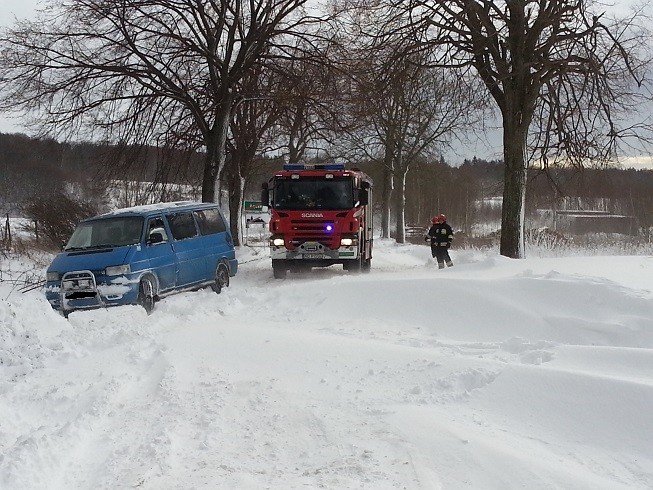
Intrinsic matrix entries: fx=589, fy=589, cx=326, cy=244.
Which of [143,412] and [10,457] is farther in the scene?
[143,412]

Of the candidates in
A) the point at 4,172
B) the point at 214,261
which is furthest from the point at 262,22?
the point at 4,172

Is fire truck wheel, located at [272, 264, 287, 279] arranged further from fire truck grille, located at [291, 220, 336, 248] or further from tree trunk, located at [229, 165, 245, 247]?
tree trunk, located at [229, 165, 245, 247]

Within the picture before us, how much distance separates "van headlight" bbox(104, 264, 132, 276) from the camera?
1027 centimetres

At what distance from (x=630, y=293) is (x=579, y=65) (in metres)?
8.27

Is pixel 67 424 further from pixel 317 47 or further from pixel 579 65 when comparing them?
pixel 317 47

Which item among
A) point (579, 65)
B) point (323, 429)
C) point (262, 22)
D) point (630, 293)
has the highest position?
point (262, 22)

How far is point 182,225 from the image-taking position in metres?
12.8

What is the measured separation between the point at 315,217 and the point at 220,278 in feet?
10.4

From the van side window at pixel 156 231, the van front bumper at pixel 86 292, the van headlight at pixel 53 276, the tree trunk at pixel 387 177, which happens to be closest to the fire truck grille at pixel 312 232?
the van side window at pixel 156 231

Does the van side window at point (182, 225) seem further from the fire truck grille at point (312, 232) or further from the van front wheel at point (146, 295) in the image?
the fire truck grille at point (312, 232)

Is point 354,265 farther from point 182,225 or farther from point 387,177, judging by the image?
point 387,177

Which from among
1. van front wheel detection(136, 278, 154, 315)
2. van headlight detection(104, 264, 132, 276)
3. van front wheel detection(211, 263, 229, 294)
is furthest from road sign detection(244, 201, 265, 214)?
van headlight detection(104, 264, 132, 276)

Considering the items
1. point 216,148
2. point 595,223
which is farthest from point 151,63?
point 595,223

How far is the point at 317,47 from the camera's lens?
19.0 metres
